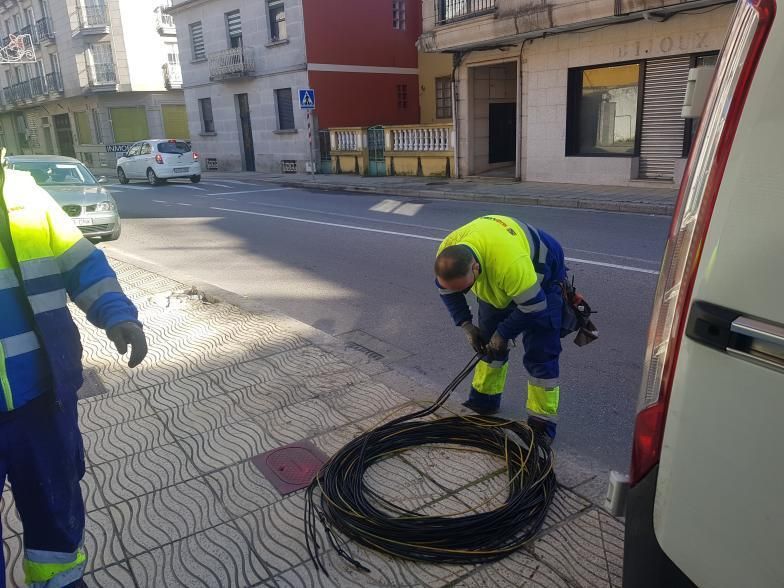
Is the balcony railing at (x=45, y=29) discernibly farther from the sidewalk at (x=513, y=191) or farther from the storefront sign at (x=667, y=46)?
the storefront sign at (x=667, y=46)

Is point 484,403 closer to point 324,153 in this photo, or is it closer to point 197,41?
point 324,153

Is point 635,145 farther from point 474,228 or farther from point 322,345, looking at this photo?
point 474,228

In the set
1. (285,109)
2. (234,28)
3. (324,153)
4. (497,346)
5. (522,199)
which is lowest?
(522,199)

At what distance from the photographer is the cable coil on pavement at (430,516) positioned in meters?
2.74

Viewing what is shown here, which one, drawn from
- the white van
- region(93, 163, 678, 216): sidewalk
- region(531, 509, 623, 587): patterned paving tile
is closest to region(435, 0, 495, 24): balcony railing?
region(93, 163, 678, 216): sidewalk

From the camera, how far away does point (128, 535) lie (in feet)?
9.60

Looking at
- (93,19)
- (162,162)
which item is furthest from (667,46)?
(93,19)

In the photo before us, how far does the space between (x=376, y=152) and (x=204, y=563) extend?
63.0 feet

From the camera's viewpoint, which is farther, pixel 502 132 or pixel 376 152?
pixel 376 152

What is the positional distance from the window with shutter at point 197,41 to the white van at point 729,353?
99.1ft

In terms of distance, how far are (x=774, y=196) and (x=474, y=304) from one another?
197 inches

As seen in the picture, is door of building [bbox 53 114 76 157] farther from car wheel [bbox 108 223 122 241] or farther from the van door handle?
the van door handle

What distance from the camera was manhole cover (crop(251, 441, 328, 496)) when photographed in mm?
3287

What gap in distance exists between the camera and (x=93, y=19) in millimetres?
35281
